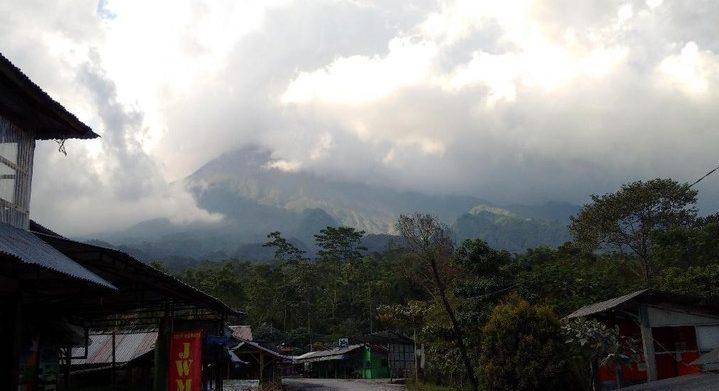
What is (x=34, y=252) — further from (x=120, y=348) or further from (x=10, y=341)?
(x=120, y=348)

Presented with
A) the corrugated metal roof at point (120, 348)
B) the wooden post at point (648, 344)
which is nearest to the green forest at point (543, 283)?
the wooden post at point (648, 344)

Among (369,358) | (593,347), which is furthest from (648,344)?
(369,358)

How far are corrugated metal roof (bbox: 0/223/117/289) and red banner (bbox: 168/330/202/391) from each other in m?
5.58

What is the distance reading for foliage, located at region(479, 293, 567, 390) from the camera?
20.3 meters

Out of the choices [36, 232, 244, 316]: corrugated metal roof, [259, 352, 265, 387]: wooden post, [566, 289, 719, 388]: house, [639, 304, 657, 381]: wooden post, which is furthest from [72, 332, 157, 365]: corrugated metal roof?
[639, 304, 657, 381]: wooden post

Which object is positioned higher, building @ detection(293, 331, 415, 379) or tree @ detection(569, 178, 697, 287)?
tree @ detection(569, 178, 697, 287)

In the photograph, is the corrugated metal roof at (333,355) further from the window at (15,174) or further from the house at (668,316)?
the window at (15,174)

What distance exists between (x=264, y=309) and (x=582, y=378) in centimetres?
5338

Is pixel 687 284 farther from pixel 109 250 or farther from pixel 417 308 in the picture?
pixel 109 250

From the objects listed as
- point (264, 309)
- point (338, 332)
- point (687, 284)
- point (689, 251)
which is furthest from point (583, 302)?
point (264, 309)

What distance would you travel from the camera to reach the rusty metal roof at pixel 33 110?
8.96m

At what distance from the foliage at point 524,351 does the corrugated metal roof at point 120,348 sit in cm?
1388

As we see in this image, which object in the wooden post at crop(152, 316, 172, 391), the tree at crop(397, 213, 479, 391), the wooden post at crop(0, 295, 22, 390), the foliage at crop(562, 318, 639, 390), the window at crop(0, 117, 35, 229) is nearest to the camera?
the wooden post at crop(0, 295, 22, 390)

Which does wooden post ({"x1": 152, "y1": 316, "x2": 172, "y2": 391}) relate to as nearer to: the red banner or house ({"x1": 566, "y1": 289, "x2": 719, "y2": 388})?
the red banner
